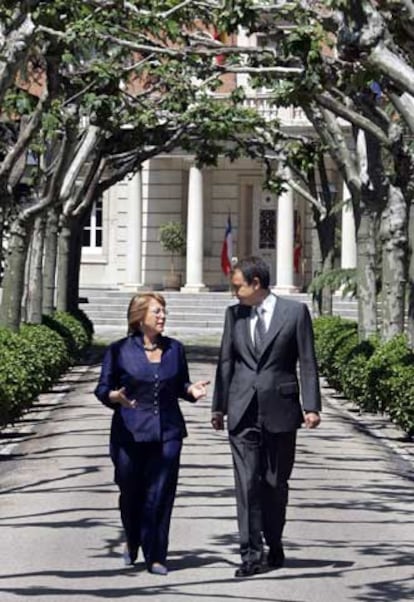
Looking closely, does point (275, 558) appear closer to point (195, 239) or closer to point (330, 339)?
point (330, 339)

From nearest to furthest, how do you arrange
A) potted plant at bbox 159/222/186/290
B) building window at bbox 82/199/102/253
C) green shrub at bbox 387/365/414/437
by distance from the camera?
green shrub at bbox 387/365/414/437 → potted plant at bbox 159/222/186/290 → building window at bbox 82/199/102/253

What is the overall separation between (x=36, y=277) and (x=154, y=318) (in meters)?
21.8

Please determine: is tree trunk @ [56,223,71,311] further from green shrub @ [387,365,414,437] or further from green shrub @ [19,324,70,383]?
green shrub @ [387,365,414,437]

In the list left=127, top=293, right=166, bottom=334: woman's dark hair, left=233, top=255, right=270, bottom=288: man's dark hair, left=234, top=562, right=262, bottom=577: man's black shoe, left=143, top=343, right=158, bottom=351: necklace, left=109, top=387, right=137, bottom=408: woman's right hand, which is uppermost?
left=233, top=255, right=270, bottom=288: man's dark hair

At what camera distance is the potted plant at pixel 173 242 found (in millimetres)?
57906

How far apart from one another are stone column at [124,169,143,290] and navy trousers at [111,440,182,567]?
4676 centimetres

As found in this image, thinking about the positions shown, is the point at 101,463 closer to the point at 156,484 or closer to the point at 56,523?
the point at 56,523

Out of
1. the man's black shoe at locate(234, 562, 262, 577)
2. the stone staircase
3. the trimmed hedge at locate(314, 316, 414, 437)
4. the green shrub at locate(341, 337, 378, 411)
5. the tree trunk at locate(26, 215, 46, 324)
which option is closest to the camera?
the man's black shoe at locate(234, 562, 262, 577)

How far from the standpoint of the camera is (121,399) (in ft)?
36.4

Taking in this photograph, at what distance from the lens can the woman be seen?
11141 mm

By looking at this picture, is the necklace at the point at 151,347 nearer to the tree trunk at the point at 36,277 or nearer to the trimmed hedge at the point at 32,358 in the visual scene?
the trimmed hedge at the point at 32,358

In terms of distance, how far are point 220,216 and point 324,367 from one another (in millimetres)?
28919

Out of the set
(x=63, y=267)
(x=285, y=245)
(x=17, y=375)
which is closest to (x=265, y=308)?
(x=17, y=375)

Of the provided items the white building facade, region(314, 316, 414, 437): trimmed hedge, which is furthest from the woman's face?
the white building facade
